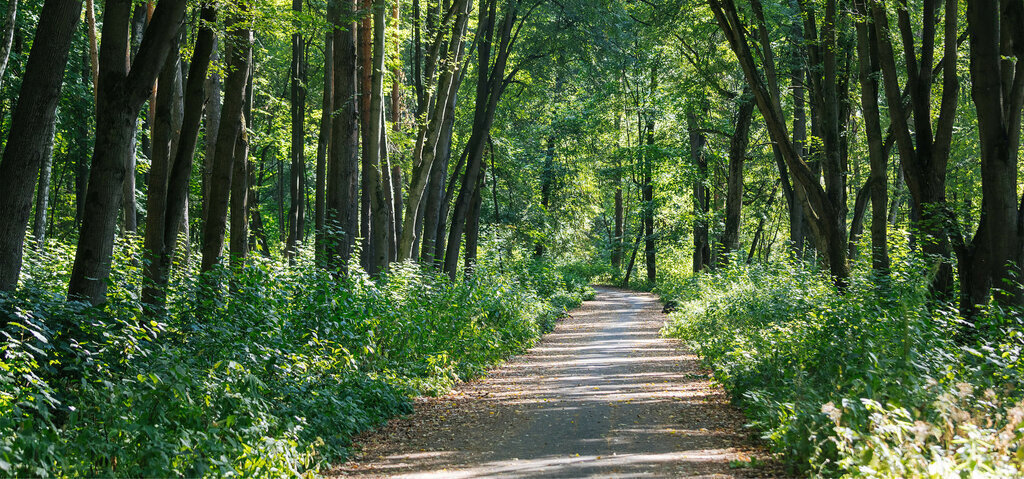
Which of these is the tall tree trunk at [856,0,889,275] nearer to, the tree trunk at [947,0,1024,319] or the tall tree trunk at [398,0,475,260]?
the tree trunk at [947,0,1024,319]

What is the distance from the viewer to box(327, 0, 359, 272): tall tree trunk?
1331 cm

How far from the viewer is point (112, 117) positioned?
25.1 ft

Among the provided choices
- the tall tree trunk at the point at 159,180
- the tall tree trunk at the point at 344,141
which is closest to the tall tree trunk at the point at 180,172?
the tall tree trunk at the point at 159,180

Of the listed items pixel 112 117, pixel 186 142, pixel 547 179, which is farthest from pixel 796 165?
pixel 547 179

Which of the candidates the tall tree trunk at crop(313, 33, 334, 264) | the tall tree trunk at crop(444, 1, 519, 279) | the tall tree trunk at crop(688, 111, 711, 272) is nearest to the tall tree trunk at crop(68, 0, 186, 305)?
the tall tree trunk at crop(313, 33, 334, 264)

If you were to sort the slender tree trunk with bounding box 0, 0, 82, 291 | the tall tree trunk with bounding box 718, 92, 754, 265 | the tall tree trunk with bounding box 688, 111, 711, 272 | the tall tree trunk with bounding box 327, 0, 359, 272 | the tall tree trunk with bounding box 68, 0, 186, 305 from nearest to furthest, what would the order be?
1. the slender tree trunk with bounding box 0, 0, 82, 291
2. the tall tree trunk with bounding box 68, 0, 186, 305
3. the tall tree trunk with bounding box 327, 0, 359, 272
4. the tall tree trunk with bounding box 718, 92, 754, 265
5. the tall tree trunk with bounding box 688, 111, 711, 272

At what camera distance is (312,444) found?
6625 mm

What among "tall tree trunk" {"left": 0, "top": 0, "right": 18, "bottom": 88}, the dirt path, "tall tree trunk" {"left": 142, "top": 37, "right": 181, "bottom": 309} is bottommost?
the dirt path

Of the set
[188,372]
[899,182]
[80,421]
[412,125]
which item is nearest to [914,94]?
[188,372]

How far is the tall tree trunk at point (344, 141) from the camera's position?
43.7ft

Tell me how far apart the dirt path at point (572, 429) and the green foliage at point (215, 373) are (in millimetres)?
508

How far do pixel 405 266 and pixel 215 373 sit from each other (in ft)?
28.0

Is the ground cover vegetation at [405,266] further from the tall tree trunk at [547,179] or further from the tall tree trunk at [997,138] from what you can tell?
the tall tree trunk at [547,179]

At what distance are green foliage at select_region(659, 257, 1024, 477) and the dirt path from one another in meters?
0.51
